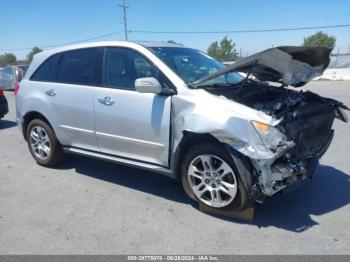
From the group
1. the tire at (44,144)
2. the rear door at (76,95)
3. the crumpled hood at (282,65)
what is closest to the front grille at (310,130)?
the crumpled hood at (282,65)

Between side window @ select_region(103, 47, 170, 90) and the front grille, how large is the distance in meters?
1.60

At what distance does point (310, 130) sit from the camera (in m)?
4.01

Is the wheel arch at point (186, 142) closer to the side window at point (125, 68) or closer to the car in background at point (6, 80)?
the side window at point (125, 68)

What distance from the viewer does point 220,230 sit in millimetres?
3637

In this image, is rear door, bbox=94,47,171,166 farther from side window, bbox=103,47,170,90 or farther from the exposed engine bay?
the exposed engine bay

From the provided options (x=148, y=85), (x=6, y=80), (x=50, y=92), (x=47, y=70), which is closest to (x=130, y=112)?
(x=148, y=85)

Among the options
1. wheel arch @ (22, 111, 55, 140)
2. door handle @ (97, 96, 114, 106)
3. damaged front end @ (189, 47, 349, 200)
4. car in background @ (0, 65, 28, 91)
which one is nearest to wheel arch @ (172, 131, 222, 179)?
damaged front end @ (189, 47, 349, 200)

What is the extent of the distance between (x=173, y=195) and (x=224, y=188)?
3.18ft

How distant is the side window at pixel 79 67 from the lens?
4820 mm

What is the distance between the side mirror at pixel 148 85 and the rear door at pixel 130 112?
156mm

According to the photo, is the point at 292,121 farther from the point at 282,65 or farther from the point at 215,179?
the point at 215,179

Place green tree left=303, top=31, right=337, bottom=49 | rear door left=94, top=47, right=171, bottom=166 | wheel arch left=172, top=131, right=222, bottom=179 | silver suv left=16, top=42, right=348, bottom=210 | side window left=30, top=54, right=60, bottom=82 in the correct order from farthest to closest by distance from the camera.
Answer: green tree left=303, top=31, right=337, bottom=49 → side window left=30, top=54, right=60, bottom=82 → rear door left=94, top=47, right=171, bottom=166 → wheel arch left=172, top=131, right=222, bottom=179 → silver suv left=16, top=42, right=348, bottom=210

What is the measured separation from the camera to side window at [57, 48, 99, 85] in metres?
4.82

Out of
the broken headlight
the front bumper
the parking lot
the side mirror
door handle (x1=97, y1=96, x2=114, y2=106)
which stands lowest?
the parking lot
